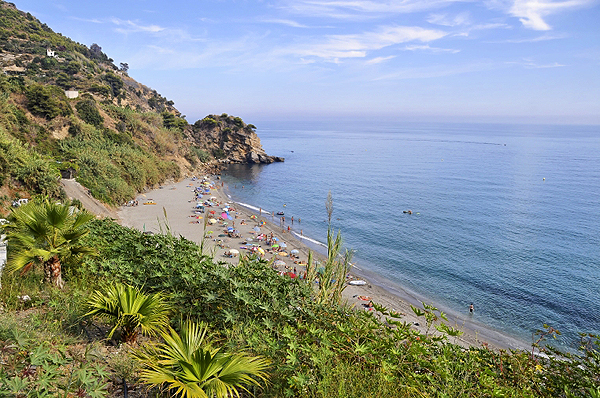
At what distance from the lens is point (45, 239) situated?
20.5ft

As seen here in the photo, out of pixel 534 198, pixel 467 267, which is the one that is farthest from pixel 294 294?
pixel 534 198

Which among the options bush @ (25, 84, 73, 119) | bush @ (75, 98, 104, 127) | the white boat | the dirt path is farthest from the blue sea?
bush @ (25, 84, 73, 119)

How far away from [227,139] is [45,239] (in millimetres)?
72543

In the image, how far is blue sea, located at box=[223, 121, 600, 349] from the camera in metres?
23.0

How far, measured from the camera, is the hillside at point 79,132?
82.5 ft

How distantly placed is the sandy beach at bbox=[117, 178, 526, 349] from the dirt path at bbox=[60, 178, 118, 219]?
73.7 inches

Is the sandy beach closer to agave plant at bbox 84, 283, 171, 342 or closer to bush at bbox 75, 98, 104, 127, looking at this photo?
bush at bbox 75, 98, 104, 127

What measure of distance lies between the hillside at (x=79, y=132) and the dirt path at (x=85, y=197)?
162cm

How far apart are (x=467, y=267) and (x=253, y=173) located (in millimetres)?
45390

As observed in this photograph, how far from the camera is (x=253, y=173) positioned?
217 feet

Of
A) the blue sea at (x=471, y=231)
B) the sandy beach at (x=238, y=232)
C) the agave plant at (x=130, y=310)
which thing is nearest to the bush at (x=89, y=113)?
the sandy beach at (x=238, y=232)

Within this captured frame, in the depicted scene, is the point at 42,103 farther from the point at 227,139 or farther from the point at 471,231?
Result: the point at 471,231

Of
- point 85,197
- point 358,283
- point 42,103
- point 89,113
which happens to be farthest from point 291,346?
point 89,113

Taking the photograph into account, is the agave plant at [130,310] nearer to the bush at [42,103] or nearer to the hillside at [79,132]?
the hillside at [79,132]
